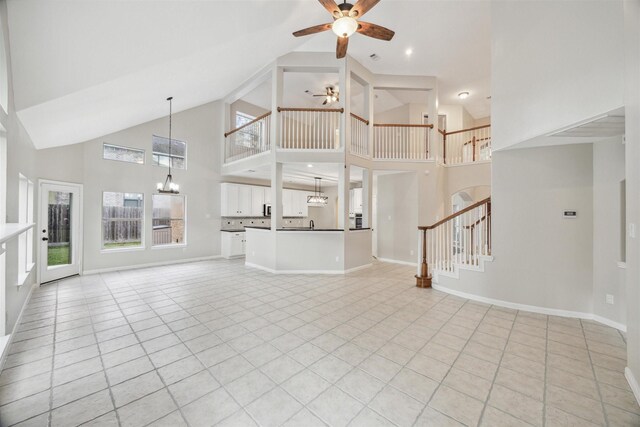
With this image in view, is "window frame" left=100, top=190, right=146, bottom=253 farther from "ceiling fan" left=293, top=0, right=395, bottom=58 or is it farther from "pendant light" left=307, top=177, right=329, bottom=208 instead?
"ceiling fan" left=293, top=0, right=395, bottom=58

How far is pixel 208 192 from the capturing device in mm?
7484

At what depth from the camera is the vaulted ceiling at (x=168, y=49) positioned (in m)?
2.26

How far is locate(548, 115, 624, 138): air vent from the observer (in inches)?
100

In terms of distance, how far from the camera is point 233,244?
758 centimetres

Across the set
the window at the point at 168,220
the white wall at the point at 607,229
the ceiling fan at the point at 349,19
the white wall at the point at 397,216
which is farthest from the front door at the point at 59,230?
the white wall at the point at 607,229

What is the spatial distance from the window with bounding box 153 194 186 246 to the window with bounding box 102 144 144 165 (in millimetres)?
975

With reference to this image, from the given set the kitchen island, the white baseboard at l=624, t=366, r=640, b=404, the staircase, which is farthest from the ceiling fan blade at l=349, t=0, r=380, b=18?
the white baseboard at l=624, t=366, r=640, b=404

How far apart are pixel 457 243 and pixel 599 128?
2262 millimetres

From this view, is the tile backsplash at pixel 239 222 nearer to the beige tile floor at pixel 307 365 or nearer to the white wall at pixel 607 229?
the beige tile floor at pixel 307 365

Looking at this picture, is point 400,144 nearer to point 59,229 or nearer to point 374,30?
point 374,30

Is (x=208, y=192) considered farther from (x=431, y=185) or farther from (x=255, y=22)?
(x=431, y=185)

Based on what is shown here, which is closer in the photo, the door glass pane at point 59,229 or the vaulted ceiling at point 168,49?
the vaulted ceiling at point 168,49

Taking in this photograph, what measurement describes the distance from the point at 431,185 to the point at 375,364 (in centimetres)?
550

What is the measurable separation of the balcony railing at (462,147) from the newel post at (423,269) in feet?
11.6
